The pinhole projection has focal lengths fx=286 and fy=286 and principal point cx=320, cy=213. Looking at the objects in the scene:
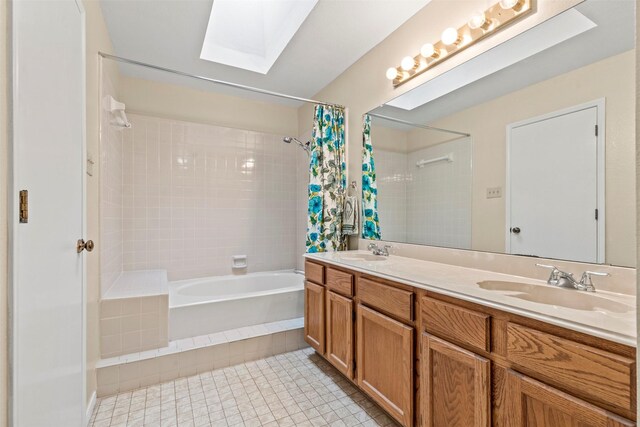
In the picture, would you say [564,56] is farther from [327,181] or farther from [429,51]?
[327,181]

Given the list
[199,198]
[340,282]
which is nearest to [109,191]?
[199,198]

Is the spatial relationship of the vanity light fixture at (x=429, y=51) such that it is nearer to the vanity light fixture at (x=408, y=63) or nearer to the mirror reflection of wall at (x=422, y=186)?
the vanity light fixture at (x=408, y=63)

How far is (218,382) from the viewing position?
6.39 ft

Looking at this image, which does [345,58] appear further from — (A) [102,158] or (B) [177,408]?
(B) [177,408]

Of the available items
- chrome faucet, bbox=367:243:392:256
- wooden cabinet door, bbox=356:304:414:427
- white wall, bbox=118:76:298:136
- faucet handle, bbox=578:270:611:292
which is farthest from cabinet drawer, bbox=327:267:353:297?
white wall, bbox=118:76:298:136

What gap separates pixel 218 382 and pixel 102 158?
175cm

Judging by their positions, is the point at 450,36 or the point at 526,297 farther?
the point at 450,36

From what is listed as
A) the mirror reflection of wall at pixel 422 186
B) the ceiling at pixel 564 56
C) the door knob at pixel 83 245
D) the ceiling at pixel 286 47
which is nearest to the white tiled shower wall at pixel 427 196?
the mirror reflection of wall at pixel 422 186

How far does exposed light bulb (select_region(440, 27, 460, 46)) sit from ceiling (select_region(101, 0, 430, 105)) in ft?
1.23

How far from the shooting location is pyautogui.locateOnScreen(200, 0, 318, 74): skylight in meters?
2.16

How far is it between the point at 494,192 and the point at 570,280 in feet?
1.81

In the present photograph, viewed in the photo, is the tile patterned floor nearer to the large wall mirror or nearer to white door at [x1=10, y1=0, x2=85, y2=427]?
white door at [x1=10, y1=0, x2=85, y2=427]

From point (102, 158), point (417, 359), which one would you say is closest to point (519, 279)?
point (417, 359)

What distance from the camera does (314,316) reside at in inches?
84.1
